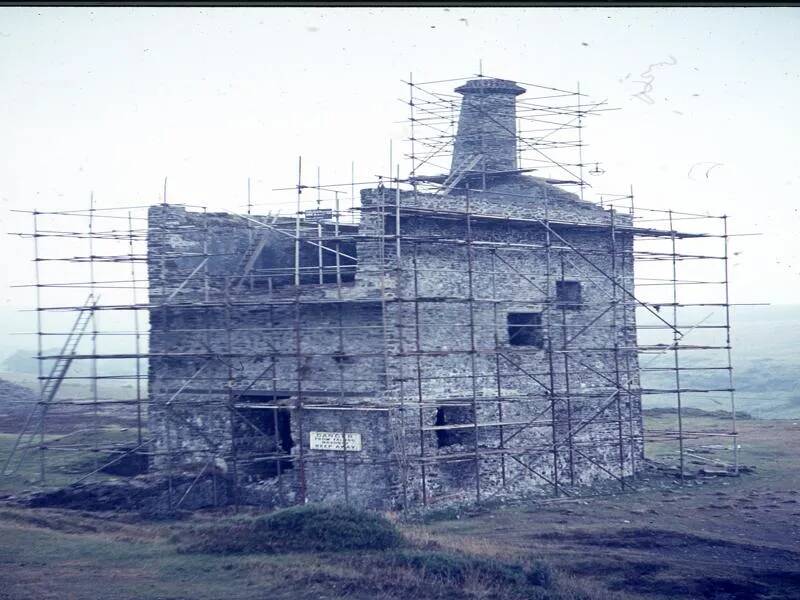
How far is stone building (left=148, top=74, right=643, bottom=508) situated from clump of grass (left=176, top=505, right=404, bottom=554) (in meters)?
2.32

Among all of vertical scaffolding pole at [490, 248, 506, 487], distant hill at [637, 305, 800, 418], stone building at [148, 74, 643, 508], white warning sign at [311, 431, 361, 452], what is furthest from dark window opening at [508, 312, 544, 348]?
white warning sign at [311, 431, 361, 452]

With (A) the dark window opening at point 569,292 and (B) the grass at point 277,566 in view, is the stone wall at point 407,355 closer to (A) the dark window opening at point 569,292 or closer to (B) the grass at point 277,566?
(A) the dark window opening at point 569,292

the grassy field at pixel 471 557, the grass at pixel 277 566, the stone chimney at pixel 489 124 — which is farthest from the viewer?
the stone chimney at pixel 489 124

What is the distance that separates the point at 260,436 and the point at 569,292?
7.62 m

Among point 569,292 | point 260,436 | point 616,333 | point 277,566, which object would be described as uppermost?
point 569,292

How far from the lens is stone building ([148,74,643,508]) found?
16109 millimetres

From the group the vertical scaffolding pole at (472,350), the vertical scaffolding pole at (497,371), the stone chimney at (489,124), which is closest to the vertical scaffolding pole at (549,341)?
the vertical scaffolding pole at (497,371)

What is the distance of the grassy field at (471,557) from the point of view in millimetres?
11211

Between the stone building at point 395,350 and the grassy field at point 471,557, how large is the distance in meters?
1.48

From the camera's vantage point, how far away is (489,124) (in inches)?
845

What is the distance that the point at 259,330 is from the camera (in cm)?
1689

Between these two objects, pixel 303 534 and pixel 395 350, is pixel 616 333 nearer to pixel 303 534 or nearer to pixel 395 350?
pixel 395 350

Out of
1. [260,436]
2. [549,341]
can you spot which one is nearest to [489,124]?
[549,341]

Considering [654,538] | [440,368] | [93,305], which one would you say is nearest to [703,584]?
[654,538]
